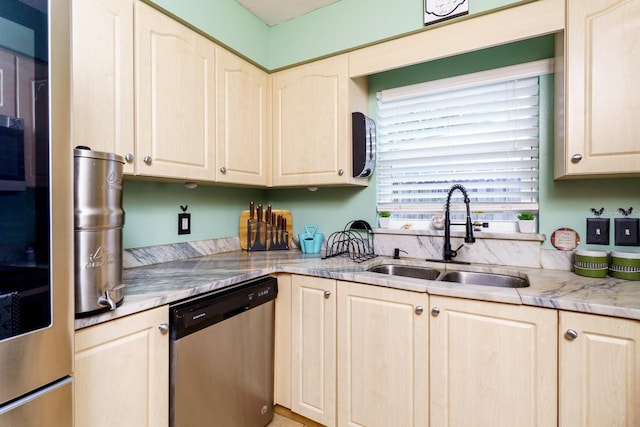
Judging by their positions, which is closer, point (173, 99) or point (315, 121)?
point (173, 99)

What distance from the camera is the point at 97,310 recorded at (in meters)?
0.97

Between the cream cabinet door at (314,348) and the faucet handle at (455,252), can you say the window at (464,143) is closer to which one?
the faucet handle at (455,252)

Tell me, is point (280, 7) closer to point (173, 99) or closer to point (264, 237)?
point (173, 99)

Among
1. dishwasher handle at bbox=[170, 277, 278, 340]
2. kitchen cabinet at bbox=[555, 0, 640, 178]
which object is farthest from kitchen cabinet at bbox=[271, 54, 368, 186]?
kitchen cabinet at bbox=[555, 0, 640, 178]

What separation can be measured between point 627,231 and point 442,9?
141 centimetres

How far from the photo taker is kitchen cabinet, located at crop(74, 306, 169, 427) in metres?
0.95

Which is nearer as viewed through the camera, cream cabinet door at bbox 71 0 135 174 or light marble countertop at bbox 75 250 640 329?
light marble countertop at bbox 75 250 640 329

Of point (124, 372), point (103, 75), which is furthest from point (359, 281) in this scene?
Result: point (103, 75)

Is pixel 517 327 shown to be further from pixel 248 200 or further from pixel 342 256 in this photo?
pixel 248 200

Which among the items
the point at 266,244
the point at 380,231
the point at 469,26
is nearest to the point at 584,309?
the point at 380,231

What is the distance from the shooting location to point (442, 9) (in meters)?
1.59

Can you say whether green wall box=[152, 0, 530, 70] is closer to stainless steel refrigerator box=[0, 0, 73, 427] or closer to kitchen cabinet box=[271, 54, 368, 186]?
kitchen cabinet box=[271, 54, 368, 186]

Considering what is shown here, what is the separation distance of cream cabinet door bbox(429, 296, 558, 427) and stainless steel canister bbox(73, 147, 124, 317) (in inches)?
47.6

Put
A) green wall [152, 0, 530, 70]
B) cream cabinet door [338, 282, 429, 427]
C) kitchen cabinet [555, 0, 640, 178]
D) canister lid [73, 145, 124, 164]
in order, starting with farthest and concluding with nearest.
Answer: green wall [152, 0, 530, 70]
cream cabinet door [338, 282, 429, 427]
kitchen cabinet [555, 0, 640, 178]
canister lid [73, 145, 124, 164]
